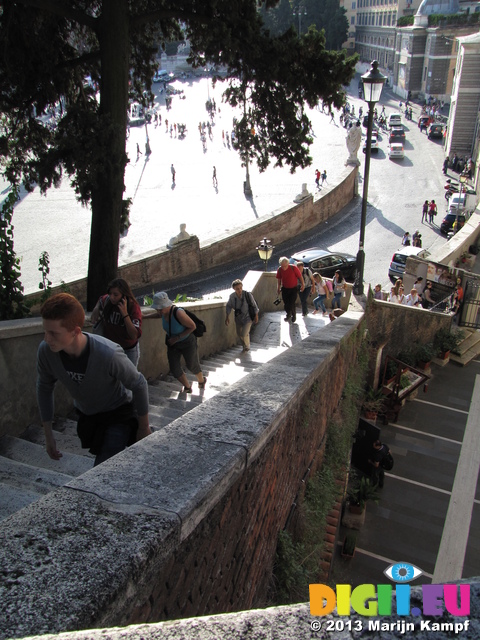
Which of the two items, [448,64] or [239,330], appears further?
[448,64]

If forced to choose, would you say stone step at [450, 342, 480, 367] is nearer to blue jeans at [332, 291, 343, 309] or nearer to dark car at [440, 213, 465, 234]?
blue jeans at [332, 291, 343, 309]

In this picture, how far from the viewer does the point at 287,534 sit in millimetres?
4012

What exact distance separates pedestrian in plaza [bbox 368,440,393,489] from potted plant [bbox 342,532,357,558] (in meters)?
1.38

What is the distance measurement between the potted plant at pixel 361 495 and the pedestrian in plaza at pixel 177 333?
2.71m

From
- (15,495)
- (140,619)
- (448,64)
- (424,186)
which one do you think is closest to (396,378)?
(15,495)

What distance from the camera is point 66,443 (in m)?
4.20

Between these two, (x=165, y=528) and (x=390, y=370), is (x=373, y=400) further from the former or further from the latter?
(x=165, y=528)

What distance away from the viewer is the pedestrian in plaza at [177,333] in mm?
5523

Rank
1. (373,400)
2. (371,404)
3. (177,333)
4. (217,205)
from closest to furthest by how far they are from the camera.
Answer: (177,333)
(371,404)
(373,400)
(217,205)

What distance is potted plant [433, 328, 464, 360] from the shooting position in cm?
1225

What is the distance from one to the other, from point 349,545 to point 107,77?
258 inches

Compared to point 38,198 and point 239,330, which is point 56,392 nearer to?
point 239,330

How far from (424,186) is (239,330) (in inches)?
1027

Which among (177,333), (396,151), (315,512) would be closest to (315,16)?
(396,151)
